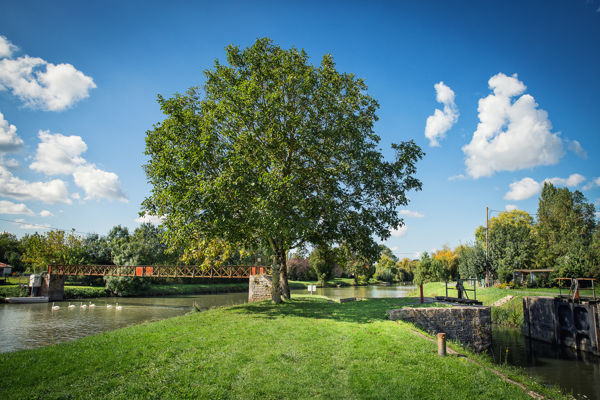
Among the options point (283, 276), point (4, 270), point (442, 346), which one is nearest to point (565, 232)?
point (283, 276)

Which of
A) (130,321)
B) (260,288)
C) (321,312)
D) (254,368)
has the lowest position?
(130,321)

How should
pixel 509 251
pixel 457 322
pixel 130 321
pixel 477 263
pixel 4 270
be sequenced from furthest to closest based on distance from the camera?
pixel 4 270 → pixel 477 263 → pixel 509 251 → pixel 130 321 → pixel 457 322

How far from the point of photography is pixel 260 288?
27.1 meters

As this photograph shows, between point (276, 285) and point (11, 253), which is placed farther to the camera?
point (11, 253)

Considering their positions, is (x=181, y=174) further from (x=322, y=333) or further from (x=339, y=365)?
(x=339, y=365)

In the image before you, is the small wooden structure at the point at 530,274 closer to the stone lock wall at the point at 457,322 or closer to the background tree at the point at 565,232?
the background tree at the point at 565,232

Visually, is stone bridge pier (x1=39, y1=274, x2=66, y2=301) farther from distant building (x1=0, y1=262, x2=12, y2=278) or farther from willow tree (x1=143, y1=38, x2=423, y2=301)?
willow tree (x1=143, y1=38, x2=423, y2=301)

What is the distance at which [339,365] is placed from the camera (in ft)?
29.7

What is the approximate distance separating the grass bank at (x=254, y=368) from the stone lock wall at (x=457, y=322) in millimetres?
2947

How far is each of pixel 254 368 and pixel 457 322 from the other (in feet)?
38.3

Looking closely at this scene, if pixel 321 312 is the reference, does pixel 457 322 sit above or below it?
below

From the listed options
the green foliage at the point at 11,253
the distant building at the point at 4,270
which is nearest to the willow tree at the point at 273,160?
the distant building at the point at 4,270

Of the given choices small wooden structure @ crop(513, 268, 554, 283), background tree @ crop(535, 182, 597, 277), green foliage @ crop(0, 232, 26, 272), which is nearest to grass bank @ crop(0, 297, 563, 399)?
background tree @ crop(535, 182, 597, 277)

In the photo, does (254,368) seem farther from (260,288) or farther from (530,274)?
(530,274)
